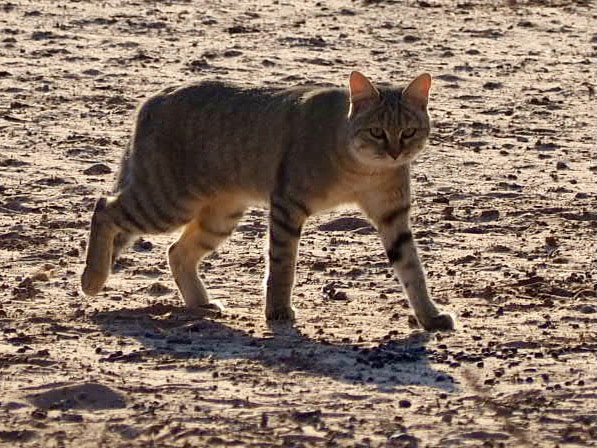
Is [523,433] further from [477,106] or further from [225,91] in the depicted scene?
[477,106]

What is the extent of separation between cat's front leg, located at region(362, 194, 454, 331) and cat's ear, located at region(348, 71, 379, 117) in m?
0.52

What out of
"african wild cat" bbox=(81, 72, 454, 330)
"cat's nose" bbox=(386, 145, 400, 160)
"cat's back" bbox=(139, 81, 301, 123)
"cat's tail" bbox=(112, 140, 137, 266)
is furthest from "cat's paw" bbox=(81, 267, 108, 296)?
"cat's nose" bbox=(386, 145, 400, 160)

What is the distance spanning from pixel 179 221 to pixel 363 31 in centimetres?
691

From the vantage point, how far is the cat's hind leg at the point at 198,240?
30.1 feet

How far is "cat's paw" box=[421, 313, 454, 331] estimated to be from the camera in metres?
8.30

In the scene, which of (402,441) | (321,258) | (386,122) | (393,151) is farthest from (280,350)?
(321,258)

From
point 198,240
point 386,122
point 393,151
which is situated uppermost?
point 386,122

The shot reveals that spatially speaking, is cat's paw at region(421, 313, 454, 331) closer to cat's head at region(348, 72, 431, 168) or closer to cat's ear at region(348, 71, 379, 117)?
cat's head at region(348, 72, 431, 168)

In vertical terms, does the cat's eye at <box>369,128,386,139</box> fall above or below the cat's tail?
above

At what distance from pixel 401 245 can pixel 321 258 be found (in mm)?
1362

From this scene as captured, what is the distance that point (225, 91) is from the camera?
30.2ft

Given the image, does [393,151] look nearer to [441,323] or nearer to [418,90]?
[418,90]

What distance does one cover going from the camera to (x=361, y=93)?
28.0ft

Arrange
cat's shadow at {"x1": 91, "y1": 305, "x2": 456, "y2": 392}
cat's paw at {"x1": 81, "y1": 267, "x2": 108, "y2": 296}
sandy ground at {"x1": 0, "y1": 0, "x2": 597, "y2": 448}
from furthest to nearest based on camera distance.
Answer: cat's paw at {"x1": 81, "y1": 267, "x2": 108, "y2": 296} → cat's shadow at {"x1": 91, "y1": 305, "x2": 456, "y2": 392} → sandy ground at {"x1": 0, "y1": 0, "x2": 597, "y2": 448}
